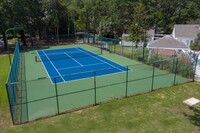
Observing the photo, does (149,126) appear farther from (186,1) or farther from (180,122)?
(186,1)

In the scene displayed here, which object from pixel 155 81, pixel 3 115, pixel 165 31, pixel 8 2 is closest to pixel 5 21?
pixel 8 2

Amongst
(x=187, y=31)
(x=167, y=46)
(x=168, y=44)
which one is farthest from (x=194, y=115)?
(x=187, y=31)

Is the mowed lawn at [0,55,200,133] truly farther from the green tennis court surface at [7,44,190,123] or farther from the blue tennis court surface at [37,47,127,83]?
the blue tennis court surface at [37,47,127,83]

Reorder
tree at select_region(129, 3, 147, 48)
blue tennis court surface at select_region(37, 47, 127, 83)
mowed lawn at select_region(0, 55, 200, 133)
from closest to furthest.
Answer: mowed lawn at select_region(0, 55, 200, 133) < blue tennis court surface at select_region(37, 47, 127, 83) < tree at select_region(129, 3, 147, 48)

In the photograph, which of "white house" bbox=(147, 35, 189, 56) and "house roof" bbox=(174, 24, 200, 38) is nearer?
"white house" bbox=(147, 35, 189, 56)

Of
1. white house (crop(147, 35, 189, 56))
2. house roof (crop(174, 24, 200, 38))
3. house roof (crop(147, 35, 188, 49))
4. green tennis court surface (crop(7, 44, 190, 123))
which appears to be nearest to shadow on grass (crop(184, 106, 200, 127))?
green tennis court surface (crop(7, 44, 190, 123))

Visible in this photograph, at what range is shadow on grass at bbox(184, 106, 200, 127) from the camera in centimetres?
983

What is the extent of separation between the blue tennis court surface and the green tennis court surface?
1029 millimetres

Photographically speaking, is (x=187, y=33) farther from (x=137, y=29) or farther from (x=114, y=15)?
(x=137, y=29)

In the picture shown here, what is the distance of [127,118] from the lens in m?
10.2

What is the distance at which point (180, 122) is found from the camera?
975 centimetres

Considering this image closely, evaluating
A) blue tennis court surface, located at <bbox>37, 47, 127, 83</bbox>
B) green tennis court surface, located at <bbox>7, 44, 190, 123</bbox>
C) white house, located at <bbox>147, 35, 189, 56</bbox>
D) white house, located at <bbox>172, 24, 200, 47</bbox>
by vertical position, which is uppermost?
white house, located at <bbox>172, 24, 200, 47</bbox>

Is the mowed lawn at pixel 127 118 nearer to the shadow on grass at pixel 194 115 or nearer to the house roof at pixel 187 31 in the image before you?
the shadow on grass at pixel 194 115

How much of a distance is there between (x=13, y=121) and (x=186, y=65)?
48.0 ft
